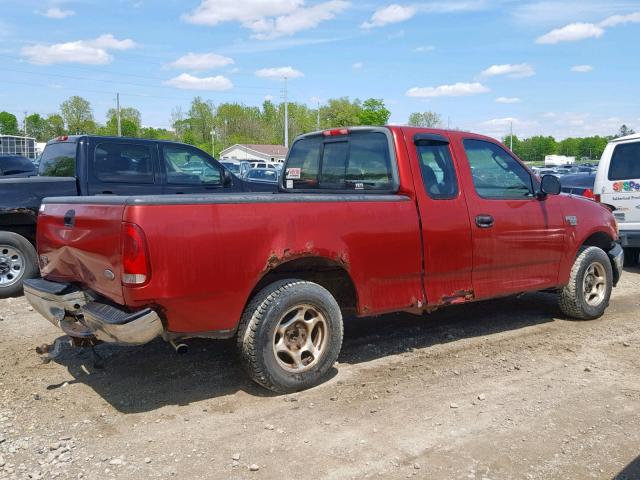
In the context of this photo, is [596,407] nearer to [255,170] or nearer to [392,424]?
[392,424]

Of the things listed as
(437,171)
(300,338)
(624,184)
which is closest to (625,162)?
(624,184)

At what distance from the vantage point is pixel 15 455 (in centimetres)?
369

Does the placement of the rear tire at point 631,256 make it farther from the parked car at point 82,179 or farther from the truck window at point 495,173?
the parked car at point 82,179

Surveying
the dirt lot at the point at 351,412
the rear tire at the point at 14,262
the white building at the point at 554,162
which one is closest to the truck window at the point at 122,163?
the rear tire at the point at 14,262

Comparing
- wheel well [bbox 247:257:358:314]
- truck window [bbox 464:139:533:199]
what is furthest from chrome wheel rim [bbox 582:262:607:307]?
wheel well [bbox 247:257:358:314]

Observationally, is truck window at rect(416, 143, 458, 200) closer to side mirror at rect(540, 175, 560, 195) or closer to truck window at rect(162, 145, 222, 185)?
side mirror at rect(540, 175, 560, 195)

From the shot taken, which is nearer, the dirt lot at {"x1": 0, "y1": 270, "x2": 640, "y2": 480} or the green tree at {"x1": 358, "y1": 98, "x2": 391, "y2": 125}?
the dirt lot at {"x1": 0, "y1": 270, "x2": 640, "y2": 480}

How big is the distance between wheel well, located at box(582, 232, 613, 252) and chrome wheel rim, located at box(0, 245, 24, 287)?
6.69m

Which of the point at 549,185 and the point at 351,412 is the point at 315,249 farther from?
the point at 549,185

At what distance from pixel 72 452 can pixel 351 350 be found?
8.50 feet

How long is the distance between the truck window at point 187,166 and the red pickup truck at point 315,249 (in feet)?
8.82

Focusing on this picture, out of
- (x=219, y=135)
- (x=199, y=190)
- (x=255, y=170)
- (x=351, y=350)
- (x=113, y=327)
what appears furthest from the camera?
(x=219, y=135)

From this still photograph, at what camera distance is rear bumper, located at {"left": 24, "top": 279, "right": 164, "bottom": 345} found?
155 inches

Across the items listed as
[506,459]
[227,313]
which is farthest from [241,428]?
[506,459]
